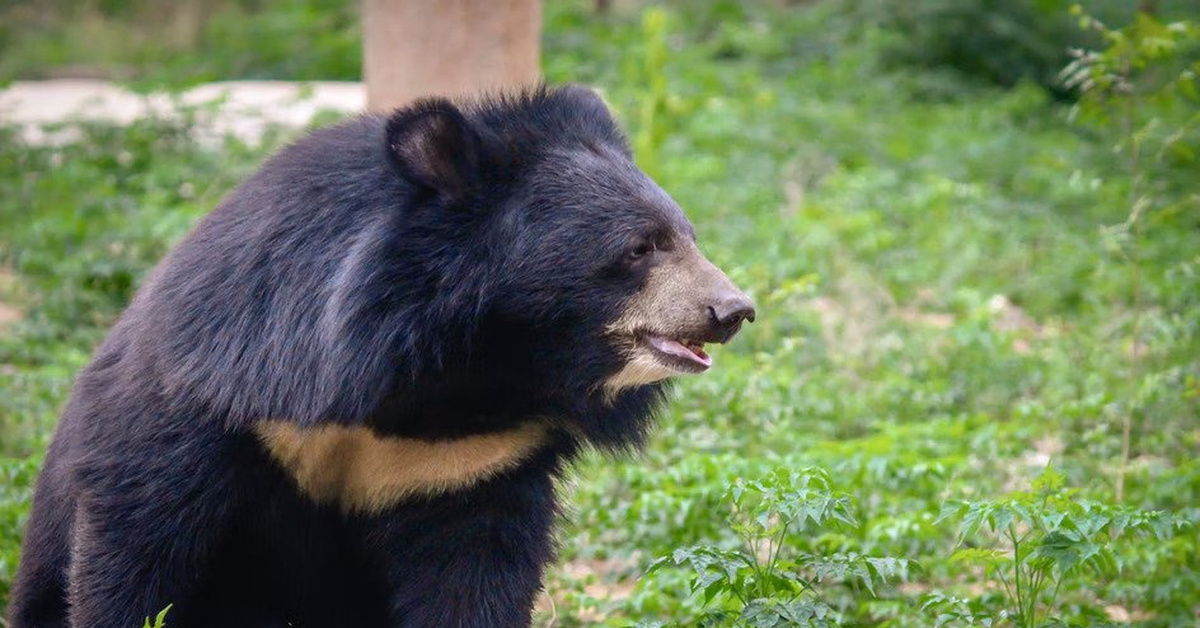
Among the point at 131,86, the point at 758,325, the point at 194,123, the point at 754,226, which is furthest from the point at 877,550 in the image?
the point at 131,86

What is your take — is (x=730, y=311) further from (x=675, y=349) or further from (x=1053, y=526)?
(x=1053, y=526)

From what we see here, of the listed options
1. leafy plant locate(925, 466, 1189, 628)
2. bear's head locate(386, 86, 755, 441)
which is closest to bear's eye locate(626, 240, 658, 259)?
bear's head locate(386, 86, 755, 441)

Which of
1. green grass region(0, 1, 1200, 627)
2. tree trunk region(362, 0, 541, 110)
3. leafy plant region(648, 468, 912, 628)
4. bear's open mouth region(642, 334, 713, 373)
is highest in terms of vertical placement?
bear's open mouth region(642, 334, 713, 373)

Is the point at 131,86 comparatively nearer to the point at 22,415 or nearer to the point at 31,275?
the point at 31,275

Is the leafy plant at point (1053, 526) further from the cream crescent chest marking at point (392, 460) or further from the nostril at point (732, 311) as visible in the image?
the cream crescent chest marking at point (392, 460)

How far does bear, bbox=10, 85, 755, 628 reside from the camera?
3113mm

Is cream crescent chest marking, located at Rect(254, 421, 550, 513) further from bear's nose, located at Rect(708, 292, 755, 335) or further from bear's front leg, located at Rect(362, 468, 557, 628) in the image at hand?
bear's nose, located at Rect(708, 292, 755, 335)

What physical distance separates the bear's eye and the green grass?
23.9 inches

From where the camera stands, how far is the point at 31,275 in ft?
25.9

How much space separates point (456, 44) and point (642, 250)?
3702mm

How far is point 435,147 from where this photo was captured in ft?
10.2

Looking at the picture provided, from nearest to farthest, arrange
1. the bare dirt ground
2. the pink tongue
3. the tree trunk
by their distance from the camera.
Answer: the pink tongue < the tree trunk < the bare dirt ground

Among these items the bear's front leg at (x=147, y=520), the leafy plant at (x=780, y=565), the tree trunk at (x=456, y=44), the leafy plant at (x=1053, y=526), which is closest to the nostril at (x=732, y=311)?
the leafy plant at (x=780, y=565)

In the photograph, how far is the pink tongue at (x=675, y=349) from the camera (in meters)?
3.22
